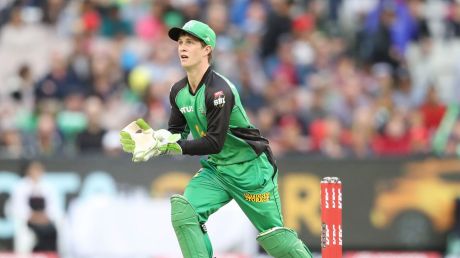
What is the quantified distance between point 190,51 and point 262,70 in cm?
863

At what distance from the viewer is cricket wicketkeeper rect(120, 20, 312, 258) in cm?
945

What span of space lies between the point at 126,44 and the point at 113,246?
374cm

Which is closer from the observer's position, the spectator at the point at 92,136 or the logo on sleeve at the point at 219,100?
the logo on sleeve at the point at 219,100

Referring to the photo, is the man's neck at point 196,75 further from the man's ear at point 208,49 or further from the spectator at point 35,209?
the spectator at point 35,209

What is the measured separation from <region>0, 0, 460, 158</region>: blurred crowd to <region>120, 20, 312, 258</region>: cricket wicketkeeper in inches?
245

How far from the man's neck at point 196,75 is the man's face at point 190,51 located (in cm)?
6

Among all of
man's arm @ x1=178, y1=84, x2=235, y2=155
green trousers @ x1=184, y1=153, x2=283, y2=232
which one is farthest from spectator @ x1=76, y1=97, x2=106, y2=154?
man's arm @ x1=178, y1=84, x2=235, y2=155

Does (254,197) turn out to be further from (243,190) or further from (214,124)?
(214,124)

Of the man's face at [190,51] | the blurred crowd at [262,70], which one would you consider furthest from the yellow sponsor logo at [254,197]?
the blurred crowd at [262,70]

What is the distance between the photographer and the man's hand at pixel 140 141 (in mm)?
9250

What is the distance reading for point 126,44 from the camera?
1848 centimetres

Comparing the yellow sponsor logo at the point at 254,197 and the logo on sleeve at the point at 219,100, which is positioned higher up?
the logo on sleeve at the point at 219,100

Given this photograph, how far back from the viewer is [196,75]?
381 inches

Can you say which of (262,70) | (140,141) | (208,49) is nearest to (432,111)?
(262,70)
